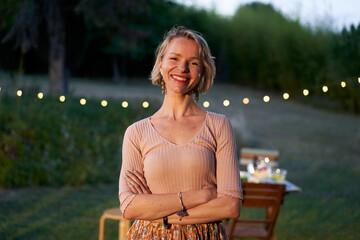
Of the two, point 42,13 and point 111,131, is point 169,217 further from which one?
point 42,13

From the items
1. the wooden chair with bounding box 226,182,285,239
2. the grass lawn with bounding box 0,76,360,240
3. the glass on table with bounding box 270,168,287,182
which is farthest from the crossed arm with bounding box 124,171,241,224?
the grass lawn with bounding box 0,76,360,240

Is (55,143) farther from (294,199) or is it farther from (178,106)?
(178,106)

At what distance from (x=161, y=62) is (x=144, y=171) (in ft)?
1.29

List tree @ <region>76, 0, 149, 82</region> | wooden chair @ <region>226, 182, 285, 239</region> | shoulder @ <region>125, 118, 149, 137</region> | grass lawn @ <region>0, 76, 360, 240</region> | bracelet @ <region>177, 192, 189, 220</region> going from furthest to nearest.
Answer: tree @ <region>76, 0, 149, 82</region>, grass lawn @ <region>0, 76, 360, 240</region>, wooden chair @ <region>226, 182, 285, 239</region>, shoulder @ <region>125, 118, 149, 137</region>, bracelet @ <region>177, 192, 189, 220</region>

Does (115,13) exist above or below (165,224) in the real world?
above

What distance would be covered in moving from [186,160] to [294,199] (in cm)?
589

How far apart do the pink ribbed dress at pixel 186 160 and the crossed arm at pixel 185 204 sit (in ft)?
0.08

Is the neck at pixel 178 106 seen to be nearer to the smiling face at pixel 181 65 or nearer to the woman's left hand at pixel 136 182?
the smiling face at pixel 181 65

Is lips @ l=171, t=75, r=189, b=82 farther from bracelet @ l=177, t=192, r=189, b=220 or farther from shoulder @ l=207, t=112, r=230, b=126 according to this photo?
bracelet @ l=177, t=192, r=189, b=220

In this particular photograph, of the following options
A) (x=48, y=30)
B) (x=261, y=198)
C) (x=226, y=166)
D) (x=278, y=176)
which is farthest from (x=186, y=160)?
(x=48, y=30)

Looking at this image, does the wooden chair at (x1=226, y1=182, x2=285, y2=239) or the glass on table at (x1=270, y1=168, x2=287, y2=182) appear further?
the glass on table at (x1=270, y1=168, x2=287, y2=182)

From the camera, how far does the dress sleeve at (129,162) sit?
1.66m

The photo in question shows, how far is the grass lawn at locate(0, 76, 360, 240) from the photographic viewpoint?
552 cm

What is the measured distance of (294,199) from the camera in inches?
281
